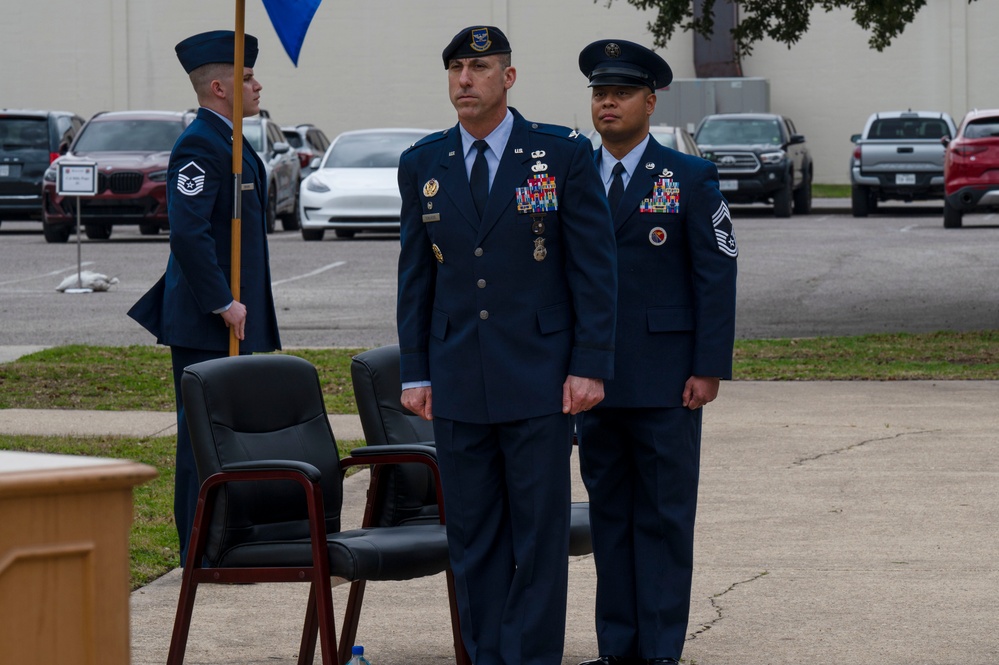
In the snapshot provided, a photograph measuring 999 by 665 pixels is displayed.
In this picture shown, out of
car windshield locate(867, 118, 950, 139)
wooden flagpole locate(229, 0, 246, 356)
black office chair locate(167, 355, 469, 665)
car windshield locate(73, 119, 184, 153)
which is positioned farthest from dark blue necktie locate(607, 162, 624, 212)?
car windshield locate(867, 118, 950, 139)

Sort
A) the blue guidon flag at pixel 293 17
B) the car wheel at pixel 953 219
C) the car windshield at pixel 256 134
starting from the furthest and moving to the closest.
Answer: the car windshield at pixel 256 134
the car wheel at pixel 953 219
the blue guidon flag at pixel 293 17

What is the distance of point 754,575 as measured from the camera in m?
6.11

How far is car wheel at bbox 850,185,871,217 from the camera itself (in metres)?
28.8

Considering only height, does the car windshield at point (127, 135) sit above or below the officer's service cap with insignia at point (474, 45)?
above

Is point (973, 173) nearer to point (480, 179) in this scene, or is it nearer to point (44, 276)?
point (44, 276)

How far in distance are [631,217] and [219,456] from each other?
4.60ft

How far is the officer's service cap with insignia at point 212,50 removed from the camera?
244 inches

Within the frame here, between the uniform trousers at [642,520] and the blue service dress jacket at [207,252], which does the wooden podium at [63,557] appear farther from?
the blue service dress jacket at [207,252]

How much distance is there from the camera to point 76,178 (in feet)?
54.5

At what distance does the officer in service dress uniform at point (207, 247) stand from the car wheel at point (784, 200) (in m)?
23.5

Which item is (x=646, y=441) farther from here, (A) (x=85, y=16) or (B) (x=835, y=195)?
(A) (x=85, y=16)

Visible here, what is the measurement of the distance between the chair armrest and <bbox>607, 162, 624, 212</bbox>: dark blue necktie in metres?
1.17

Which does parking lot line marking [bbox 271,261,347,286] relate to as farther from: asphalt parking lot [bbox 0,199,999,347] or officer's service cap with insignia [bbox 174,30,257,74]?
officer's service cap with insignia [bbox 174,30,257,74]

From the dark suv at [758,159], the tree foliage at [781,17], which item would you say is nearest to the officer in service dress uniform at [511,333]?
the tree foliage at [781,17]
